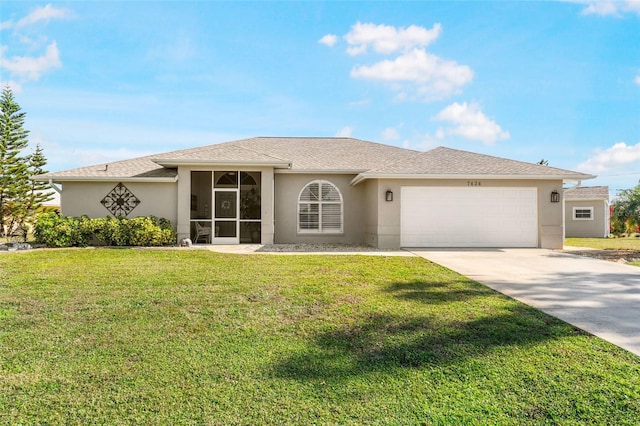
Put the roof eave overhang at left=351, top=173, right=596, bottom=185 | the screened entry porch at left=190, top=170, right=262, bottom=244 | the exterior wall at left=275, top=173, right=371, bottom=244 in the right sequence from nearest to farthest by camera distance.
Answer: the roof eave overhang at left=351, top=173, right=596, bottom=185 < the screened entry porch at left=190, top=170, right=262, bottom=244 < the exterior wall at left=275, top=173, right=371, bottom=244

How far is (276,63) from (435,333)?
44.8 ft

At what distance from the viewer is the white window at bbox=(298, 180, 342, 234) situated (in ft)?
53.1

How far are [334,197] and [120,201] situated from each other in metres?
8.52

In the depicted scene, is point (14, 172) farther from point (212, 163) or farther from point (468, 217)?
point (468, 217)

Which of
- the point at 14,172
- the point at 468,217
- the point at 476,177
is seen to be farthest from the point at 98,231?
the point at 14,172

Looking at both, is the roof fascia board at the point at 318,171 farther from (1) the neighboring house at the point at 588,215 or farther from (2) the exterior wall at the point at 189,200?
(1) the neighboring house at the point at 588,215

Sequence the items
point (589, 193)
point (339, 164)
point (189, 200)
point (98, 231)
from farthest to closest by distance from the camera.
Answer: point (589, 193), point (339, 164), point (189, 200), point (98, 231)

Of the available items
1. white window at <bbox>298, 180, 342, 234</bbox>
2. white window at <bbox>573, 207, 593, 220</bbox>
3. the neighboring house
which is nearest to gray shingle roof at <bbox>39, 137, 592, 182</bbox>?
white window at <bbox>298, 180, 342, 234</bbox>

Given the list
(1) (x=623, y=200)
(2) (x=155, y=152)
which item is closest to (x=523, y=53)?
(1) (x=623, y=200)

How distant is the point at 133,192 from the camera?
49.0ft

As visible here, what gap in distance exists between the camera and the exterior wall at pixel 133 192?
586 inches

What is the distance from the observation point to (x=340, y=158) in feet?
57.9

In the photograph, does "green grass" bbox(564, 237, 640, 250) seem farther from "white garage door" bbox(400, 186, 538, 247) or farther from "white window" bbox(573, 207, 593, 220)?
"white window" bbox(573, 207, 593, 220)

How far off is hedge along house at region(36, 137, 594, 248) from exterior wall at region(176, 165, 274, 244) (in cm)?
4
